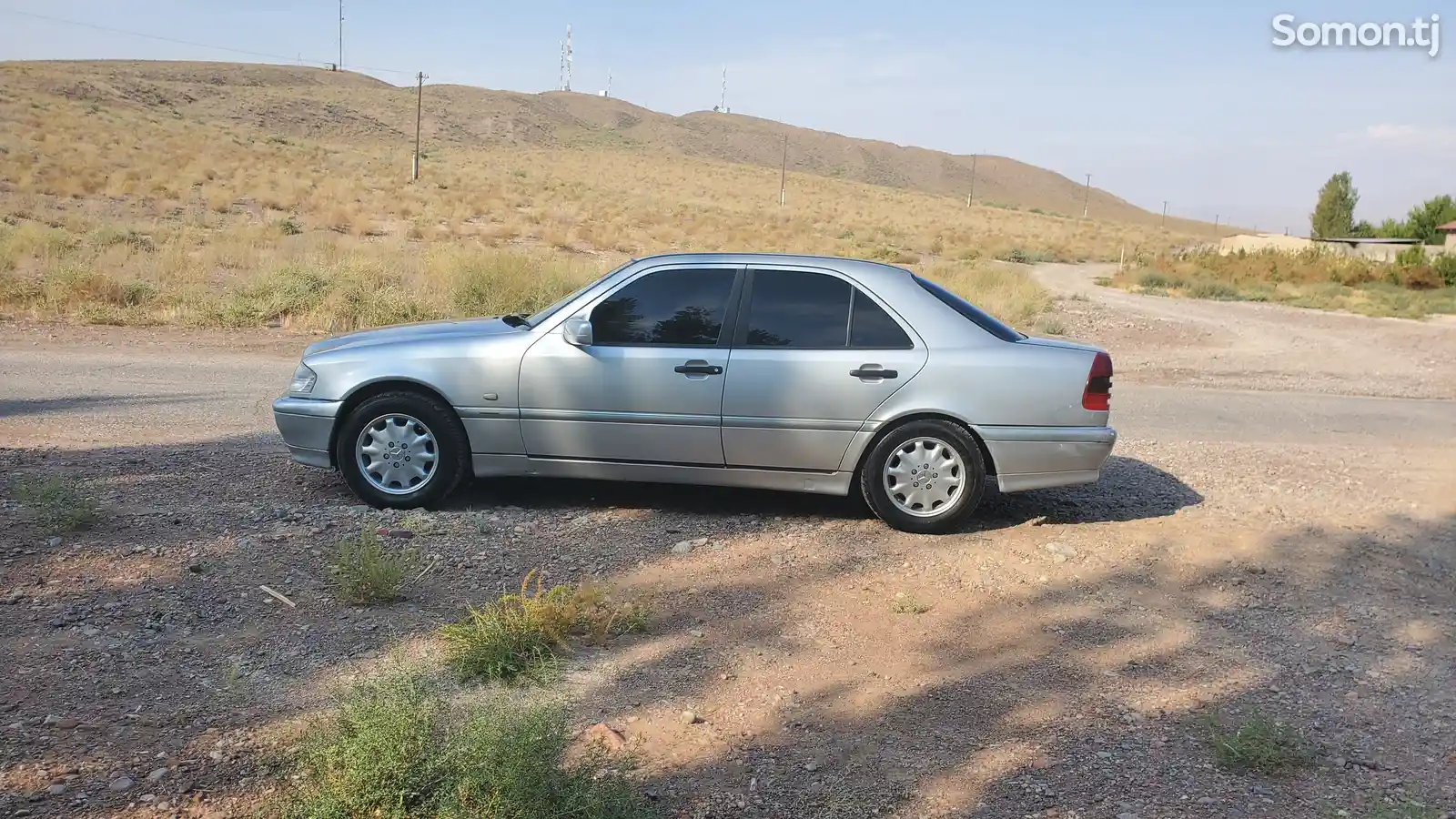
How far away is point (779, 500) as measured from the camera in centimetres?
712

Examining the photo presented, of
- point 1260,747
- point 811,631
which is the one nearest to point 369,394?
point 811,631

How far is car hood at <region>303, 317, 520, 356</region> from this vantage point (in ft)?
21.6

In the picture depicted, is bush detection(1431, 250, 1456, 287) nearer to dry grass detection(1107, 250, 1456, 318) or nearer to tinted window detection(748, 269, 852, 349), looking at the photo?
dry grass detection(1107, 250, 1456, 318)

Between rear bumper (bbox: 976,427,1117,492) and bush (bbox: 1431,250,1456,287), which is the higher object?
bush (bbox: 1431,250,1456,287)

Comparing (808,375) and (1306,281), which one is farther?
(1306,281)

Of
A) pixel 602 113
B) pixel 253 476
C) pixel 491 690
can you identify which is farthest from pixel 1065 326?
pixel 602 113

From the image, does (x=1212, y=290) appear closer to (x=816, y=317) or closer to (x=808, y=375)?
(x=816, y=317)

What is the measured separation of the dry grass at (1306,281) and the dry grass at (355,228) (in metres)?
6.47

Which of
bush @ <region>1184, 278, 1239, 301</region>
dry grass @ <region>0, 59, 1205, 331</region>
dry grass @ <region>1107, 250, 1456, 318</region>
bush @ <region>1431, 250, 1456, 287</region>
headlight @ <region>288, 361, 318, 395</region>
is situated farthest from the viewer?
bush @ <region>1431, 250, 1456, 287</region>

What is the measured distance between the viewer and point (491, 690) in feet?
13.8

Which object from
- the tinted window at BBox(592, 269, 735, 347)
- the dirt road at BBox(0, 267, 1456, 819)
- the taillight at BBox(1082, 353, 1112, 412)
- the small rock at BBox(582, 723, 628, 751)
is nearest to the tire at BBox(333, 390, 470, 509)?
the dirt road at BBox(0, 267, 1456, 819)

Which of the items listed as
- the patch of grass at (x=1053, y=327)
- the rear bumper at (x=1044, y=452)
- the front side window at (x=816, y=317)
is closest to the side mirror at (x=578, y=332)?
the front side window at (x=816, y=317)

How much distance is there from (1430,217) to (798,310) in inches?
2854

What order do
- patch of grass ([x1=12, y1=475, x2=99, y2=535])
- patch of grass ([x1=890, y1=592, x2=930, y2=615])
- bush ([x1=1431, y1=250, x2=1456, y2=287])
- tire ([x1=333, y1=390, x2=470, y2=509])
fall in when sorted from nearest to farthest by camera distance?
1. patch of grass ([x1=890, y1=592, x2=930, y2=615])
2. patch of grass ([x1=12, y1=475, x2=99, y2=535])
3. tire ([x1=333, y1=390, x2=470, y2=509])
4. bush ([x1=1431, y1=250, x2=1456, y2=287])
